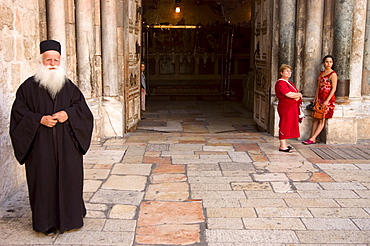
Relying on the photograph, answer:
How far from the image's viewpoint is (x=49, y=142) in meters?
3.46

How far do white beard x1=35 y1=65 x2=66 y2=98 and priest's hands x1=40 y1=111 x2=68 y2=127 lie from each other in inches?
6.5

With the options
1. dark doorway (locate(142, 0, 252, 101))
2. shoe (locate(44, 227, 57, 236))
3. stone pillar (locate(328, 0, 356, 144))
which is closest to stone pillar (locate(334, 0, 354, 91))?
stone pillar (locate(328, 0, 356, 144))

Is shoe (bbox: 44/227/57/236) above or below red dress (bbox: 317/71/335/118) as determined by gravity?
below

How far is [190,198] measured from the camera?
4418mm

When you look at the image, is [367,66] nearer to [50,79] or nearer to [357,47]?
[357,47]

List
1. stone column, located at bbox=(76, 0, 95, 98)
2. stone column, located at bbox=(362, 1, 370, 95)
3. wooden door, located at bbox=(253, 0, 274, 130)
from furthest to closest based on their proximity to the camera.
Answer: wooden door, located at bbox=(253, 0, 274, 130) → stone column, located at bbox=(362, 1, 370, 95) → stone column, located at bbox=(76, 0, 95, 98)

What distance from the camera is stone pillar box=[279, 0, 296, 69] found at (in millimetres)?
7137

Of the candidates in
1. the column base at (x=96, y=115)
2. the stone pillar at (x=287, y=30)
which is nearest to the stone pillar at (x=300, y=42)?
the stone pillar at (x=287, y=30)

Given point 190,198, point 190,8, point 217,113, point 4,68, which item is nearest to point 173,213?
point 190,198

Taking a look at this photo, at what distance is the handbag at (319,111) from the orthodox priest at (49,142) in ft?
14.1

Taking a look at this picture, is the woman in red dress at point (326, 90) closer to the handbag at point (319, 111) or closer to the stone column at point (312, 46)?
the handbag at point (319, 111)

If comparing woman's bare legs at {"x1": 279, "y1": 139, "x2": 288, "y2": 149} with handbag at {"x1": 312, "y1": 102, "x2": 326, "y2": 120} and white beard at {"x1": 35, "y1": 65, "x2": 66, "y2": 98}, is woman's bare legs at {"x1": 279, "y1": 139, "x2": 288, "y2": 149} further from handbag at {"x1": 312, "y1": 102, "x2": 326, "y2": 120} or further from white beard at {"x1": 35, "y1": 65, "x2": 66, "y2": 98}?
white beard at {"x1": 35, "y1": 65, "x2": 66, "y2": 98}

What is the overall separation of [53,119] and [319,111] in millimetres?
4540

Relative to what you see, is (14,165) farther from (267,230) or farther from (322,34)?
(322,34)
